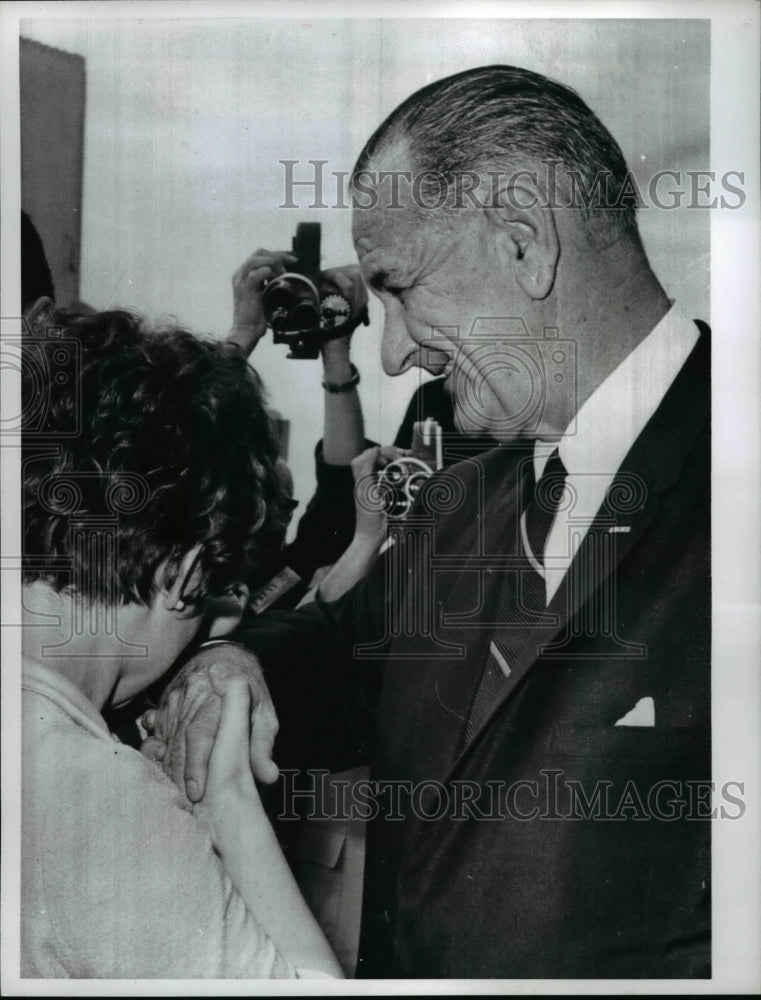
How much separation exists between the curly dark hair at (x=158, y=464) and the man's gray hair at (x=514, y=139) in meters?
0.71

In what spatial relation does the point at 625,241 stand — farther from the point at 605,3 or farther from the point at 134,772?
the point at 134,772

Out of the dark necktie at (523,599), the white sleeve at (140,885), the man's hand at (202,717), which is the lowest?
the white sleeve at (140,885)

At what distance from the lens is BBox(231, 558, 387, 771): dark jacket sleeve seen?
2.33 metres

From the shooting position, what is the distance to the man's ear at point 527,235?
7.56ft

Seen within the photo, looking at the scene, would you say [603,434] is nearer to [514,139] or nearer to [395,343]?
[395,343]

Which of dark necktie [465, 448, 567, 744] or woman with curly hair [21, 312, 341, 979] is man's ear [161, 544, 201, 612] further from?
dark necktie [465, 448, 567, 744]

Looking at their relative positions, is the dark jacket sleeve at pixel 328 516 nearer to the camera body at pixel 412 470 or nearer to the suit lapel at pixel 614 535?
the camera body at pixel 412 470

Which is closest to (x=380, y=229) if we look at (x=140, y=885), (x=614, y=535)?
(x=614, y=535)

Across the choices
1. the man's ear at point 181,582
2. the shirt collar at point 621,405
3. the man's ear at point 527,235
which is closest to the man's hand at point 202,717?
the man's ear at point 181,582

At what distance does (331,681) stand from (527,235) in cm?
122

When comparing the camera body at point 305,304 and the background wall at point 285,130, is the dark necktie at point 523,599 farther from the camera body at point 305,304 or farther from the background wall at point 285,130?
the camera body at point 305,304

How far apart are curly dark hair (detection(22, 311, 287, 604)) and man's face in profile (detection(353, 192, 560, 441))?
0.41 metres

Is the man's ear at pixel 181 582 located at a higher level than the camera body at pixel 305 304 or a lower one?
lower

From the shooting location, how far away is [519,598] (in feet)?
7.57
